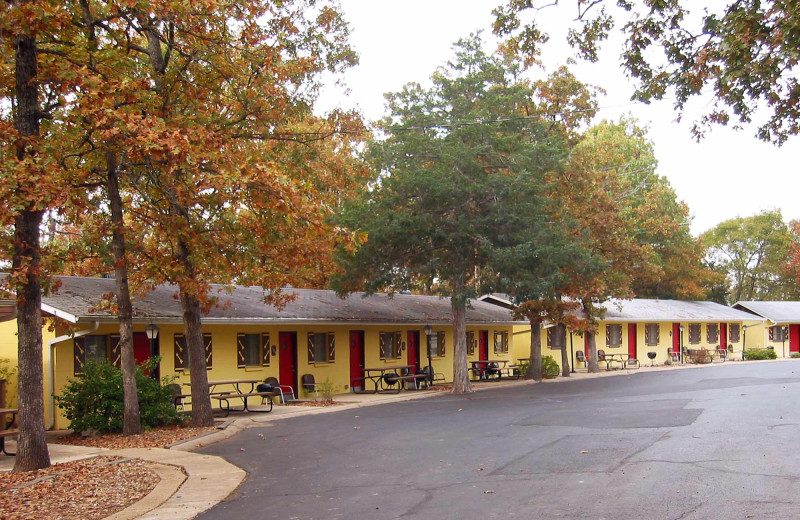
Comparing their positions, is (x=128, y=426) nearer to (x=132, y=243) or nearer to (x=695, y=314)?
(x=132, y=243)

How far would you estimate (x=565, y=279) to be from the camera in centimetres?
2439

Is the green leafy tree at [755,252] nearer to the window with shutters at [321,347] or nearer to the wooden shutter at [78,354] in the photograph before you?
the window with shutters at [321,347]

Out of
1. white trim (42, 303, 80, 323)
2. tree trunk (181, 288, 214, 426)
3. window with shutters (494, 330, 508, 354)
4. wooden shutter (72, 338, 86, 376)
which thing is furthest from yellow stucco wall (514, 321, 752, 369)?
white trim (42, 303, 80, 323)

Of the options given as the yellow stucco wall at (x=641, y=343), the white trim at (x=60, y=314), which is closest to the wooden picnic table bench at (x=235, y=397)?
the white trim at (x=60, y=314)

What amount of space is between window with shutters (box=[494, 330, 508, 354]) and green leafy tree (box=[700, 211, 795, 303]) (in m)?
35.4

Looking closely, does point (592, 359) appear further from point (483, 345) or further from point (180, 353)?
point (180, 353)

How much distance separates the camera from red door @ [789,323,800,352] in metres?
56.8

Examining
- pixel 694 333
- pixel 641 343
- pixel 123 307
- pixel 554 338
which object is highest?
pixel 123 307

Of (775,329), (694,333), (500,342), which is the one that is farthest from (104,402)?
(775,329)

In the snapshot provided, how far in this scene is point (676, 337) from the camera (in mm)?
49375

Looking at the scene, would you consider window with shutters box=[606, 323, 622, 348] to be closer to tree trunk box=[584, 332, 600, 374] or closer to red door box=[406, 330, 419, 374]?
tree trunk box=[584, 332, 600, 374]

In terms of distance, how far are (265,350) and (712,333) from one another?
1507 inches

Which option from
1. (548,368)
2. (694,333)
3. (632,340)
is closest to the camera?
(548,368)

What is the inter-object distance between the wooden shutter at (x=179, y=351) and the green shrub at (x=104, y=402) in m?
4.44
